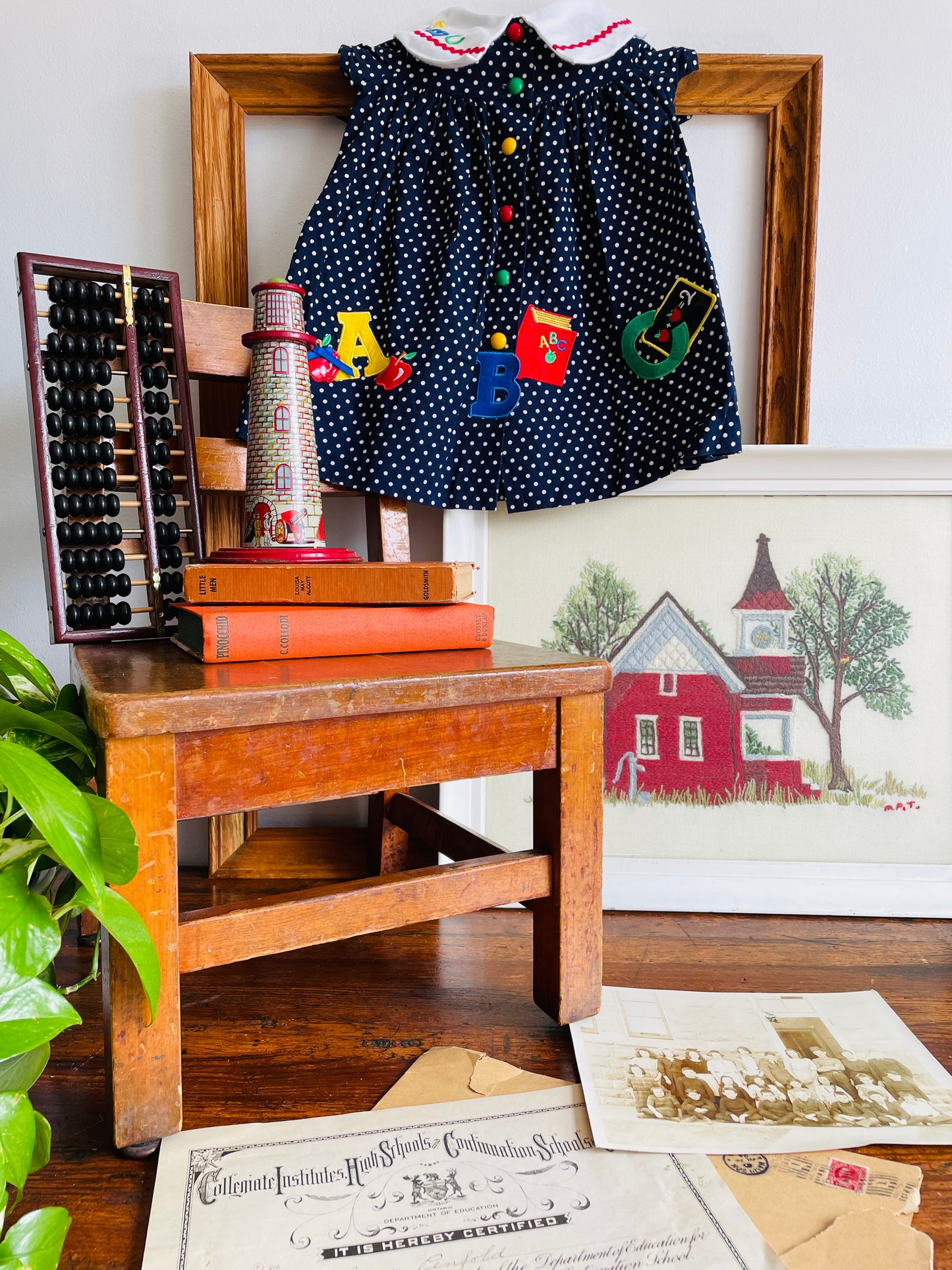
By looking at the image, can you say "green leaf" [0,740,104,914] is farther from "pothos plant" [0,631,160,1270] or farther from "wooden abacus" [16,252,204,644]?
"wooden abacus" [16,252,204,644]

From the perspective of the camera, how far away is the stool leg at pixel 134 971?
0.60 m

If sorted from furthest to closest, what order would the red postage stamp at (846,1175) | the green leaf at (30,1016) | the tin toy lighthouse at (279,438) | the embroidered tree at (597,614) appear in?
the embroidered tree at (597,614)
the tin toy lighthouse at (279,438)
the red postage stamp at (846,1175)
the green leaf at (30,1016)

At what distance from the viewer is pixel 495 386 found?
1117 mm

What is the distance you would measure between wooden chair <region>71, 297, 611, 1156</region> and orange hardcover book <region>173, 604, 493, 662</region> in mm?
14

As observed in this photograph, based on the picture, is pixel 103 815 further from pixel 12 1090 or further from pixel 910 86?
pixel 910 86

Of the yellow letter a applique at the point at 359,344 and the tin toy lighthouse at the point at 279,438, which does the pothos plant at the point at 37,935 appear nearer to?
the tin toy lighthouse at the point at 279,438

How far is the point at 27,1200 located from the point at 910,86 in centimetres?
156

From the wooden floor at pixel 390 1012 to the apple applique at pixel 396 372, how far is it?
0.70 metres

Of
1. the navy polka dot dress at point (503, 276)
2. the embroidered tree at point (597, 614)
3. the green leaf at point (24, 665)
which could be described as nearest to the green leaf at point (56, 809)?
the green leaf at point (24, 665)

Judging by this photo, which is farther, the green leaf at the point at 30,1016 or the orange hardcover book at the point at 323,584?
the orange hardcover book at the point at 323,584

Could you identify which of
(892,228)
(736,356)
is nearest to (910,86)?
(892,228)

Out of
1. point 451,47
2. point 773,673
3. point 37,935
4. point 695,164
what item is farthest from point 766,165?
point 37,935

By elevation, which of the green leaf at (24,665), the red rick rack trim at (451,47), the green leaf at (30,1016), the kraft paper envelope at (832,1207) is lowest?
the kraft paper envelope at (832,1207)

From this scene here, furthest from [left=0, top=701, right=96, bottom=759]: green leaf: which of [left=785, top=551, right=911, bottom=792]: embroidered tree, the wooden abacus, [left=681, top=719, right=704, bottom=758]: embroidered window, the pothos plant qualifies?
[left=785, top=551, right=911, bottom=792]: embroidered tree
